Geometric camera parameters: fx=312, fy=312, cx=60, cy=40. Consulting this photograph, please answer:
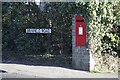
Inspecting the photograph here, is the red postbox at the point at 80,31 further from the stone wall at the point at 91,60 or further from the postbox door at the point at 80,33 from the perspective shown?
the stone wall at the point at 91,60

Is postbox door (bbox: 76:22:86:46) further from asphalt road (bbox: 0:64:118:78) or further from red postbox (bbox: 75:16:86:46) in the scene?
asphalt road (bbox: 0:64:118:78)

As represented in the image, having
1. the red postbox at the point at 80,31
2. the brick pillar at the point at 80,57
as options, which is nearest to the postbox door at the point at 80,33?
the red postbox at the point at 80,31

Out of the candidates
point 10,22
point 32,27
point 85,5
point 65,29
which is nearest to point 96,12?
point 85,5

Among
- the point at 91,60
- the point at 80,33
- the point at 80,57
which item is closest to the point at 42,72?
→ the point at 80,57

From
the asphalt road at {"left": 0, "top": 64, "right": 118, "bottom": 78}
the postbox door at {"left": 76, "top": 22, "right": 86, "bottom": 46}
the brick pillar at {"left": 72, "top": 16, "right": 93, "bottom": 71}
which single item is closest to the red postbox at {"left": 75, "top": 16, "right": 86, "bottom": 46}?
the postbox door at {"left": 76, "top": 22, "right": 86, "bottom": 46}

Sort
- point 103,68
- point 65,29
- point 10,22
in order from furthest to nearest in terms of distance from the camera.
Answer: point 10,22, point 65,29, point 103,68

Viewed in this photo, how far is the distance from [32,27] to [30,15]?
1.61ft

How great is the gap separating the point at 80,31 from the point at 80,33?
0.22 ft

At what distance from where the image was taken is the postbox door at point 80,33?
1023cm

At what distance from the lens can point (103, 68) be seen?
33.9 feet

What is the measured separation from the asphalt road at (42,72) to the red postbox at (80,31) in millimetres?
1001

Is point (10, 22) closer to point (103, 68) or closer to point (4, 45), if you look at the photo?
point (4, 45)

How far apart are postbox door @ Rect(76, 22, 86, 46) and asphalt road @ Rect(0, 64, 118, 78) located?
98 cm

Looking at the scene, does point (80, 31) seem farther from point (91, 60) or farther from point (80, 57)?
point (91, 60)
